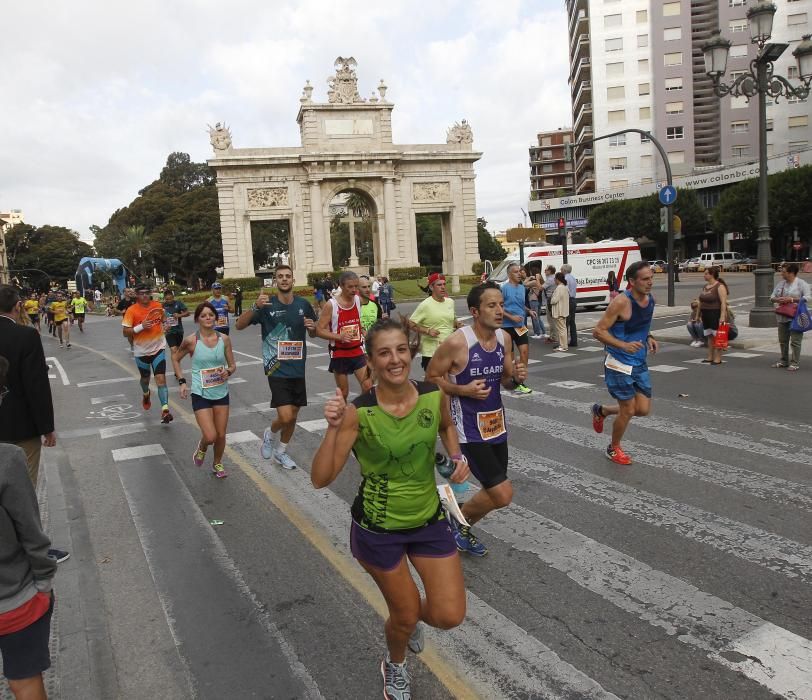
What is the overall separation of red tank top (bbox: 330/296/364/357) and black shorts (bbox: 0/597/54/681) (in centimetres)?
511

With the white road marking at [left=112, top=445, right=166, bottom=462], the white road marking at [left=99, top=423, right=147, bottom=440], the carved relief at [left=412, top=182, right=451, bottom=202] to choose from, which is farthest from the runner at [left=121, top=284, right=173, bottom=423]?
the carved relief at [left=412, top=182, right=451, bottom=202]

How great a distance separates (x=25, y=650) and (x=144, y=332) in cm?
756

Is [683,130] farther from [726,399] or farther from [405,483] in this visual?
[405,483]

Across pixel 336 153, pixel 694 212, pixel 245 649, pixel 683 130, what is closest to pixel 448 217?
pixel 336 153

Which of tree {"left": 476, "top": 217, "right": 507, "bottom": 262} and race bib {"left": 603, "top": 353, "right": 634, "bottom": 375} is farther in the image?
tree {"left": 476, "top": 217, "right": 507, "bottom": 262}

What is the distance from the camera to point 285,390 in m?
7.01

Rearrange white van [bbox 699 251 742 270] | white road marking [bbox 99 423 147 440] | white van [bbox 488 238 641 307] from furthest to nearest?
white van [bbox 699 251 742 270] < white van [bbox 488 238 641 307] < white road marking [bbox 99 423 147 440]

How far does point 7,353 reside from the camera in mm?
4703

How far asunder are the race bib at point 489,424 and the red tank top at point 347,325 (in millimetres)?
3294

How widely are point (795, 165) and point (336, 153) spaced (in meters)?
33.2

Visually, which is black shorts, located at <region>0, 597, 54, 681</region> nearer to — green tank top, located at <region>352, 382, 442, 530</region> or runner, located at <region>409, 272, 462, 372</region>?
green tank top, located at <region>352, 382, 442, 530</region>

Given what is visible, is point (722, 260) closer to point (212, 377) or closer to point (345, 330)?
point (345, 330)

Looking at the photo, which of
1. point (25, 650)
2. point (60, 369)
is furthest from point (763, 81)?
point (60, 369)

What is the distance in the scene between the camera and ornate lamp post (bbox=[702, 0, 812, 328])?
14.6 metres
